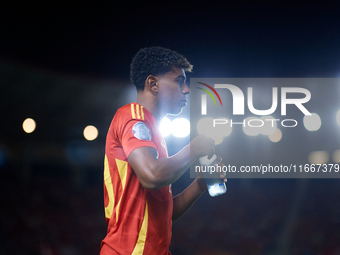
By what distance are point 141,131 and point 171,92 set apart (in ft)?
0.95

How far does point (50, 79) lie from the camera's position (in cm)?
956

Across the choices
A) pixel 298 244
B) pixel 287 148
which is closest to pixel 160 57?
pixel 298 244

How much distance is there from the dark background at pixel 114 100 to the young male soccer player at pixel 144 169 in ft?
18.8

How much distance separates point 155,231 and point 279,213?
1095 centimetres

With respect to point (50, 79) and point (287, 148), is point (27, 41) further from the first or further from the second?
point (287, 148)

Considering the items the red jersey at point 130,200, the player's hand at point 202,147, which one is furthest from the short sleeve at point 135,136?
the player's hand at point 202,147

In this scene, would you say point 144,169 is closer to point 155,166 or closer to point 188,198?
point 155,166

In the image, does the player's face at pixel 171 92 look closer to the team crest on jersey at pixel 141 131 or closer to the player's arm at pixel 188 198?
the team crest on jersey at pixel 141 131

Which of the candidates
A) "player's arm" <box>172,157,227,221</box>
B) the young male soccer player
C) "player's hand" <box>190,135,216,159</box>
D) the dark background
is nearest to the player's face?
the young male soccer player

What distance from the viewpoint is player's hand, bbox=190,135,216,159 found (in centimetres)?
144

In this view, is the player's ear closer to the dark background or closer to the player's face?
the player's face

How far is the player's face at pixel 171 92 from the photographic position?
1.62m

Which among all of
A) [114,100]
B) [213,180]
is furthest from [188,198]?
[114,100]

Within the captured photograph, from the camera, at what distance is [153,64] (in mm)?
1668
